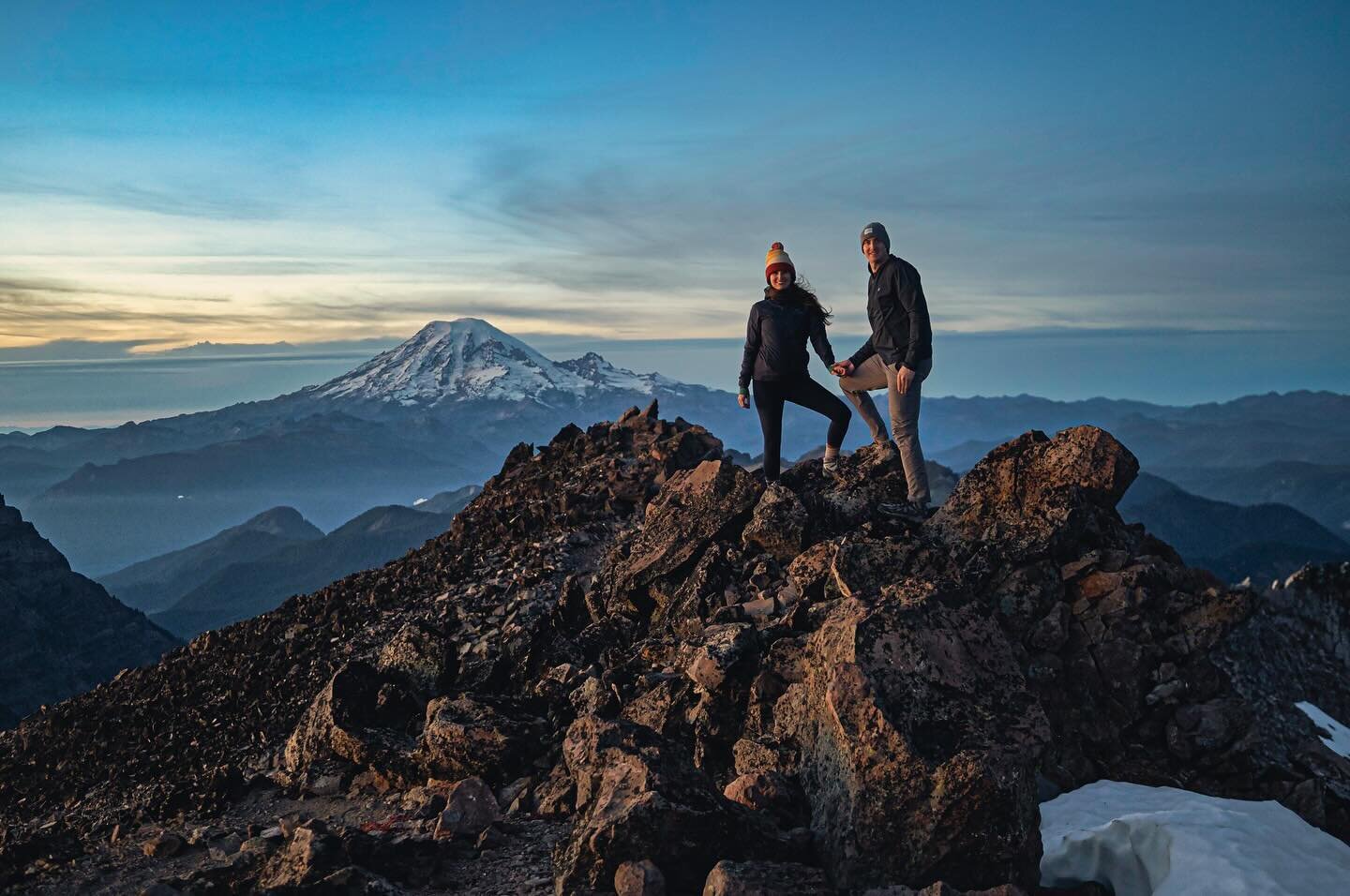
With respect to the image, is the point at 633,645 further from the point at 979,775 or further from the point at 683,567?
the point at 979,775

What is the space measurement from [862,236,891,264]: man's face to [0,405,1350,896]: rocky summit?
151 inches

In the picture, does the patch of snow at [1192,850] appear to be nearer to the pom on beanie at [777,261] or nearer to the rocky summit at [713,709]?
the rocky summit at [713,709]

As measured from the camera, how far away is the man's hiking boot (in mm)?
16031

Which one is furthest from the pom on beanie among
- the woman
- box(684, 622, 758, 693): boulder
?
box(684, 622, 758, 693): boulder

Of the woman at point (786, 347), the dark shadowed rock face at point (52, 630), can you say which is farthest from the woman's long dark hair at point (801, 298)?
the dark shadowed rock face at point (52, 630)

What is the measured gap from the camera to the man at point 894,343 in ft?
47.4

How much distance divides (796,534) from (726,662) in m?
3.78

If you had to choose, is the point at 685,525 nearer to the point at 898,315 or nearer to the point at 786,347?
the point at 786,347

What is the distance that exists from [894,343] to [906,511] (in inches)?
124

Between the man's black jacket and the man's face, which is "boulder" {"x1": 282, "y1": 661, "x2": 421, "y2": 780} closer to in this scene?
the man's black jacket

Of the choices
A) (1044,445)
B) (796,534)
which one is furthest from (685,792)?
(1044,445)

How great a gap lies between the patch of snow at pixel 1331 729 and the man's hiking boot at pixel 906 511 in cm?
647

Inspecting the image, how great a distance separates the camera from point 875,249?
48.3ft

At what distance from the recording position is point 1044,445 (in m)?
15.5
